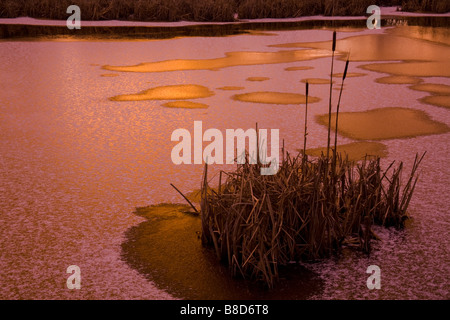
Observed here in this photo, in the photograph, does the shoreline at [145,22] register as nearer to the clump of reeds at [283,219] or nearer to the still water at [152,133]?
the still water at [152,133]

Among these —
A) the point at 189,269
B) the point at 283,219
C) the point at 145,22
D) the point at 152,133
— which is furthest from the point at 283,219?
the point at 145,22

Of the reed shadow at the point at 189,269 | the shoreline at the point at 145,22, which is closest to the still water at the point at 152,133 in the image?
the reed shadow at the point at 189,269

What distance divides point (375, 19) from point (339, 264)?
8274 millimetres

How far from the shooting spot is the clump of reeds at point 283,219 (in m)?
1.50

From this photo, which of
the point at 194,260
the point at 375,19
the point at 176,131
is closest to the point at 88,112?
the point at 176,131

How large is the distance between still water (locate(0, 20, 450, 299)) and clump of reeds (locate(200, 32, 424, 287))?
70 millimetres

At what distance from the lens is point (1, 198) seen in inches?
80.1

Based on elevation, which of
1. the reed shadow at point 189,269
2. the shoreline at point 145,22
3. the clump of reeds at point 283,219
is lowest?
the reed shadow at point 189,269

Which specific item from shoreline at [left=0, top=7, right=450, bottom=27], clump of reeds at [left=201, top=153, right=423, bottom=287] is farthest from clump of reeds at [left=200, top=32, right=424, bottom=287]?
shoreline at [left=0, top=7, right=450, bottom=27]

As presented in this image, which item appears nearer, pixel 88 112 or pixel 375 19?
pixel 88 112

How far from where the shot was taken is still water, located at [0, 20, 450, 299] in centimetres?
153

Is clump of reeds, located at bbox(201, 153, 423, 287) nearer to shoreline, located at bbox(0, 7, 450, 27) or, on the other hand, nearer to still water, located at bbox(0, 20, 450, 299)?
still water, located at bbox(0, 20, 450, 299)

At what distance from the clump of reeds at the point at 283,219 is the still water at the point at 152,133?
0.07 metres

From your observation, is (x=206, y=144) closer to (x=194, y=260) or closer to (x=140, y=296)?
(x=194, y=260)
